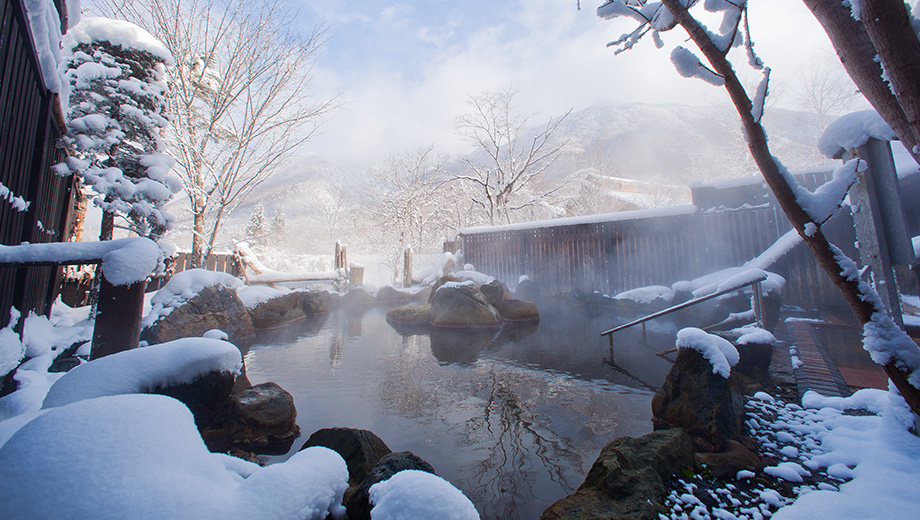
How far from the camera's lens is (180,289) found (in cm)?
643

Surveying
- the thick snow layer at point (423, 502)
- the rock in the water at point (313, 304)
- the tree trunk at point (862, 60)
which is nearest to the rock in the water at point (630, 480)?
the thick snow layer at point (423, 502)

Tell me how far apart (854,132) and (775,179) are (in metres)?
2.74

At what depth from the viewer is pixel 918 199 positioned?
6027mm

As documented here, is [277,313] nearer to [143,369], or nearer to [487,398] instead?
[487,398]

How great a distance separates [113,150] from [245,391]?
4.95 meters

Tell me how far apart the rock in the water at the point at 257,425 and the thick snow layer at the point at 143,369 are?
1.21ft

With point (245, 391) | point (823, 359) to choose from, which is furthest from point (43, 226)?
point (823, 359)

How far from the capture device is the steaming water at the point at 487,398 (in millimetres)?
2621

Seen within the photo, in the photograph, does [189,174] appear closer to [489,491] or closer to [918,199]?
[489,491]

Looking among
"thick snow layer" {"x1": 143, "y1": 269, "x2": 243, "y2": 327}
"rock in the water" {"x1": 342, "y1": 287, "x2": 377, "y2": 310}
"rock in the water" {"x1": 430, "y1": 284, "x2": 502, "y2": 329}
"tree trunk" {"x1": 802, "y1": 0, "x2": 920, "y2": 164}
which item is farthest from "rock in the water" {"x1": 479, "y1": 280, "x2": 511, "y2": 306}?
"tree trunk" {"x1": 802, "y1": 0, "x2": 920, "y2": 164}

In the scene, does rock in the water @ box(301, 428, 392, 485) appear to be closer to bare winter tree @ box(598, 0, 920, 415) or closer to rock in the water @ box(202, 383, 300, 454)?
rock in the water @ box(202, 383, 300, 454)

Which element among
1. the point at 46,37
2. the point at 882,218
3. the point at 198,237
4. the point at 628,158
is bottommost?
the point at 882,218

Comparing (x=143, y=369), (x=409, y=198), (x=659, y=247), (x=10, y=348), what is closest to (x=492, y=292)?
(x=659, y=247)

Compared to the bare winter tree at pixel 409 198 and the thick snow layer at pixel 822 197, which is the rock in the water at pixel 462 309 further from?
the bare winter tree at pixel 409 198
